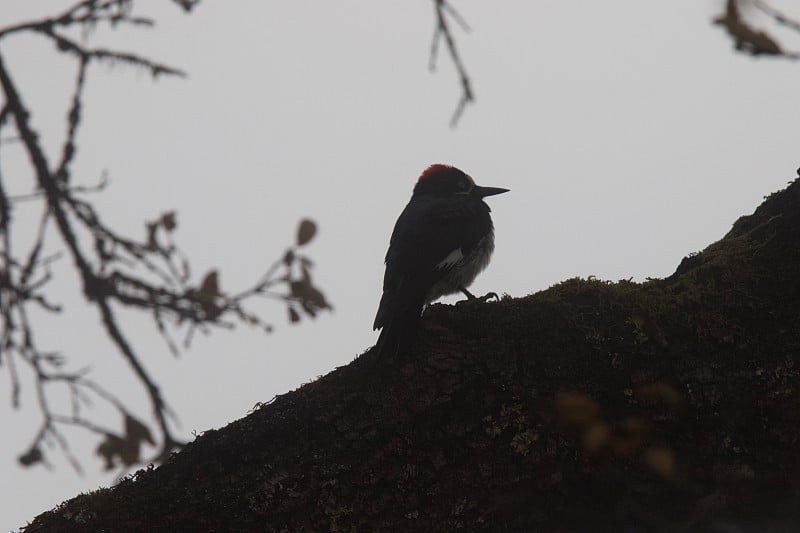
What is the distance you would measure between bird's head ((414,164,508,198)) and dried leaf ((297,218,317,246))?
11.5ft

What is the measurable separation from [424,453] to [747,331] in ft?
3.54

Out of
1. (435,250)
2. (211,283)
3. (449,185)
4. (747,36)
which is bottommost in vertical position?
(747,36)

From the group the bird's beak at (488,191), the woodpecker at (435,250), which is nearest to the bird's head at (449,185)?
the bird's beak at (488,191)

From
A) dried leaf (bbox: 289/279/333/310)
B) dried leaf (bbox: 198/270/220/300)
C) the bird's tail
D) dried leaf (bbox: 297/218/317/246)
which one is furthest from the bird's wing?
dried leaf (bbox: 198/270/220/300)

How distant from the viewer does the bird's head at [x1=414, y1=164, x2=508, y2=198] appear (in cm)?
629

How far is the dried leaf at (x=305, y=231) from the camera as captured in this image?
8.92ft

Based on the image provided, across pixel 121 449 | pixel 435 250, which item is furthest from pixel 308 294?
pixel 435 250

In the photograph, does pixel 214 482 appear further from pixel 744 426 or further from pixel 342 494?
pixel 744 426

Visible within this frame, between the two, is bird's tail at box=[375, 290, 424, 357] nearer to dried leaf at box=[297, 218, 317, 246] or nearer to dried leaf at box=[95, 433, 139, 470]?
dried leaf at box=[297, 218, 317, 246]

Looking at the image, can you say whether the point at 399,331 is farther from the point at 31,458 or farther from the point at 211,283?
the point at 31,458

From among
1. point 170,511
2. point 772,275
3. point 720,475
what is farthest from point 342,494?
point 772,275

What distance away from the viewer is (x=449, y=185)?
6.32 metres

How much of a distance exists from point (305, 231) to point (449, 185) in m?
3.66

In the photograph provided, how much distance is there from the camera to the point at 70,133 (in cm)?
200
